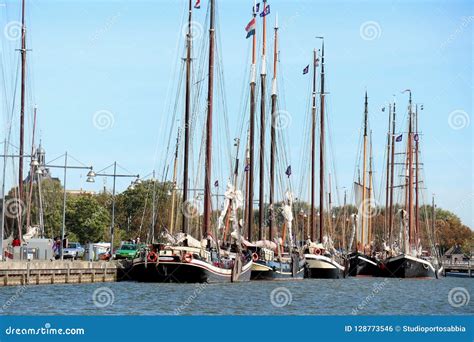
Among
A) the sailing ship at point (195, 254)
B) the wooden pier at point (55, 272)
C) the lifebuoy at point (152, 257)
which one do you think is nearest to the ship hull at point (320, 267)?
the sailing ship at point (195, 254)

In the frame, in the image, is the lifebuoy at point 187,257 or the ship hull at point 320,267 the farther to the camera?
the ship hull at point 320,267

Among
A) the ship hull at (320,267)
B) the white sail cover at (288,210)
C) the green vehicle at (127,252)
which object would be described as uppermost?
the white sail cover at (288,210)

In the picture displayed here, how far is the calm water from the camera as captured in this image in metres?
48.5

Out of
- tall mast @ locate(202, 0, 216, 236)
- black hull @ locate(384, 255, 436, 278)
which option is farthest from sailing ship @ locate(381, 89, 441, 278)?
tall mast @ locate(202, 0, 216, 236)

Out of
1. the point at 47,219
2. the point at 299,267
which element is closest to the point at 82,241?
the point at 47,219

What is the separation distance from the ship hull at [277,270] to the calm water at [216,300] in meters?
5.77

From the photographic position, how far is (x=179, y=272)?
6769 cm

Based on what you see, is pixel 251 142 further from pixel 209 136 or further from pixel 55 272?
pixel 55 272

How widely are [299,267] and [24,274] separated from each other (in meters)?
30.8

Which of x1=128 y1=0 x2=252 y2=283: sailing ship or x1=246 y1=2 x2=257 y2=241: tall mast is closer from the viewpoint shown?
x1=128 y1=0 x2=252 y2=283: sailing ship

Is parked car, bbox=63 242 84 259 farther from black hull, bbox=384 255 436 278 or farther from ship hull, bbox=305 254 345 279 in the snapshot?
black hull, bbox=384 255 436 278

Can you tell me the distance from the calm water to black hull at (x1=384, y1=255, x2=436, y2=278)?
32.0 m

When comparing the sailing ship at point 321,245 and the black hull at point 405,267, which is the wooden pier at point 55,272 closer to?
the sailing ship at point 321,245

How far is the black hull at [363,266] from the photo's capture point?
10962 cm
